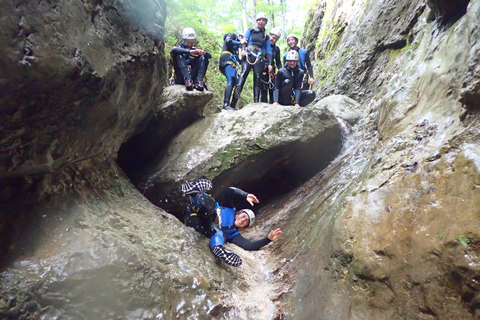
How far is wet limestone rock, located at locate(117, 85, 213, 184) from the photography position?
6.76 meters

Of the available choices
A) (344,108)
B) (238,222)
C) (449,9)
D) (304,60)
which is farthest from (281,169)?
(449,9)

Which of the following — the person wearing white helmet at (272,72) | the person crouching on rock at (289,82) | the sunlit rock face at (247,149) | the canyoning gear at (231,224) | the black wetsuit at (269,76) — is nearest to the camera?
the canyoning gear at (231,224)

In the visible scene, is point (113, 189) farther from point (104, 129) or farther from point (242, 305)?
point (242, 305)

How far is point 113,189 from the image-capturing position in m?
4.55

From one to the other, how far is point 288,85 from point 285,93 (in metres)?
0.27

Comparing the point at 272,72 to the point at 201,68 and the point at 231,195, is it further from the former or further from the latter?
the point at 231,195

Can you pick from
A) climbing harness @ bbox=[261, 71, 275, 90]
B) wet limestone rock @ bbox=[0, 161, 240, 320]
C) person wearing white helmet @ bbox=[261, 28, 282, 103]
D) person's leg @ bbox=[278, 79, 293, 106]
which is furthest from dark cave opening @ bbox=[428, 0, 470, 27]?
wet limestone rock @ bbox=[0, 161, 240, 320]

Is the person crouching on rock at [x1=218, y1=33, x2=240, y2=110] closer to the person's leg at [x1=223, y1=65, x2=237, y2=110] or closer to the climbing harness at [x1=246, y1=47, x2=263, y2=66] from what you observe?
the person's leg at [x1=223, y1=65, x2=237, y2=110]

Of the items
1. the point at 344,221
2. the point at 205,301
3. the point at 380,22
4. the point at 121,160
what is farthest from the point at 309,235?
the point at 380,22

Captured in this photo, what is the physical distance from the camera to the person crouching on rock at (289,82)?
335 inches

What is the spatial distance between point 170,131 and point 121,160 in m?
1.33

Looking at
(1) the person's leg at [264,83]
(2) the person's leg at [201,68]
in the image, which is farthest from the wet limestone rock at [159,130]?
(1) the person's leg at [264,83]

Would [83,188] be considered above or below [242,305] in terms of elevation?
Answer: above

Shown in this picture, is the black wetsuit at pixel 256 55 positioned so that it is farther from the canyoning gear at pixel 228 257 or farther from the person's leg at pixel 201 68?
the canyoning gear at pixel 228 257
